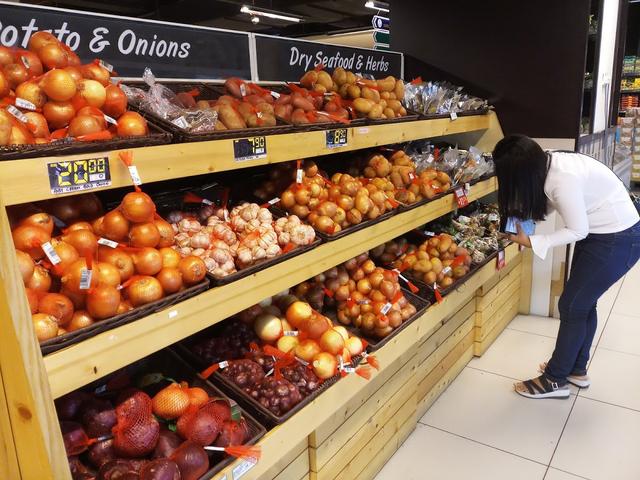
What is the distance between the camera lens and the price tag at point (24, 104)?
132 cm

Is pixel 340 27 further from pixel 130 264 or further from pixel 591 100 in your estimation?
pixel 130 264

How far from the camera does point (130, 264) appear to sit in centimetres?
142

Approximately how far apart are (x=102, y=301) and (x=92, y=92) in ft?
2.01

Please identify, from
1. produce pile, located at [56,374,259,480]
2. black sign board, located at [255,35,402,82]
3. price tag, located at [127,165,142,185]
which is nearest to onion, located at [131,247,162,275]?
price tag, located at [127,165,142,185]

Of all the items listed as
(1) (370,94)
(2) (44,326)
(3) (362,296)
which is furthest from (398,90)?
(2) (44,326)

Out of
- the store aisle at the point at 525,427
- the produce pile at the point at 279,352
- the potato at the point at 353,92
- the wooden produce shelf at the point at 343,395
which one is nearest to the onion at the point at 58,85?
the produce pile at the point at 279,352

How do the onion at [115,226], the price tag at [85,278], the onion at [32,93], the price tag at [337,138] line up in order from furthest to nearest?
1. the price tag at [337,138]
2. the onion at [115,226]
3. the onion at [32,93]
4. the price tag at [85,278]

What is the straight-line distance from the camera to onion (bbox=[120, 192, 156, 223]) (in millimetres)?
1424

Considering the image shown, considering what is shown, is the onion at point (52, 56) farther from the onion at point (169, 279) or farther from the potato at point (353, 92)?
the potato at point (353, 92)

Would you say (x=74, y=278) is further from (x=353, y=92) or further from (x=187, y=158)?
(x=353, y=92)

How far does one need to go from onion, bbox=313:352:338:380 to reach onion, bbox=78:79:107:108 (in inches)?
45.8

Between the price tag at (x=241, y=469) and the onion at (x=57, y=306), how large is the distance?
638mm

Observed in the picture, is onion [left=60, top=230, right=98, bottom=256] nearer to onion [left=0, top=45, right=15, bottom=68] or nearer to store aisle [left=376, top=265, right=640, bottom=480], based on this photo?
onion [left=0, top=45, right=15, bottom=68]

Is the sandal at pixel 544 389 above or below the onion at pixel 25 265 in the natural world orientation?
below
